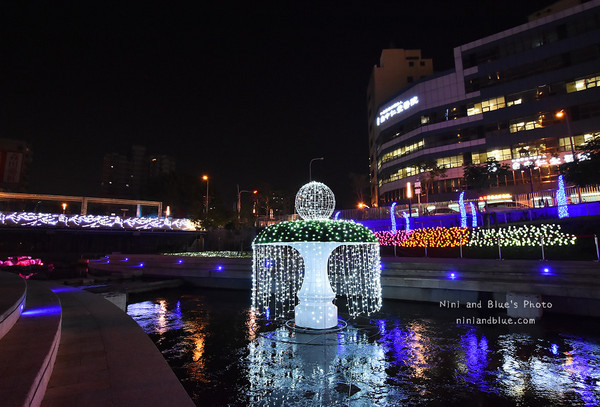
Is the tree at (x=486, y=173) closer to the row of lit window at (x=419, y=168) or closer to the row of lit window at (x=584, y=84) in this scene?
the row of lit window at (x=419, y=168)

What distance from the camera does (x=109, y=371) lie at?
4.59 meters

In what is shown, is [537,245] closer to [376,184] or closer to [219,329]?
[219,329]

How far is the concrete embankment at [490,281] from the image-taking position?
9.66 metres

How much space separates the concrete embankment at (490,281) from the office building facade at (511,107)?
117ft

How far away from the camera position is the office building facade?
42062mm

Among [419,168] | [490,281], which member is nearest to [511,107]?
[419,168]

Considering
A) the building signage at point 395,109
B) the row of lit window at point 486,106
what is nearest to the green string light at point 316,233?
the row of lit window at point 486,106

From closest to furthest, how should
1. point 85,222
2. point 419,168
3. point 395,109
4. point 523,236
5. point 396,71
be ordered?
point 523,236, point 85,222, point 419,168, point 395,109, point 396,71

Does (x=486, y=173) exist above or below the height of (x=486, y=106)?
below

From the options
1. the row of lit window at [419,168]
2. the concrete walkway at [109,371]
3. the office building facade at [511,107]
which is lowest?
the concrete walkway at [109,371]

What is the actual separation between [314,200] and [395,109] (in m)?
56.0

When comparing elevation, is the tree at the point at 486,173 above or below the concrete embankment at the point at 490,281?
above

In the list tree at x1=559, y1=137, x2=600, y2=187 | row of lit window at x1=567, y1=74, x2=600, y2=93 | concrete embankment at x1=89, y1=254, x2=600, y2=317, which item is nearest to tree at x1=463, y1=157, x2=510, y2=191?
row of lit window at x1=567, y1=74, x2=600, y2=93

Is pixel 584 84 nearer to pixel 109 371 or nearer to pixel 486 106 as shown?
pixel 486 106
